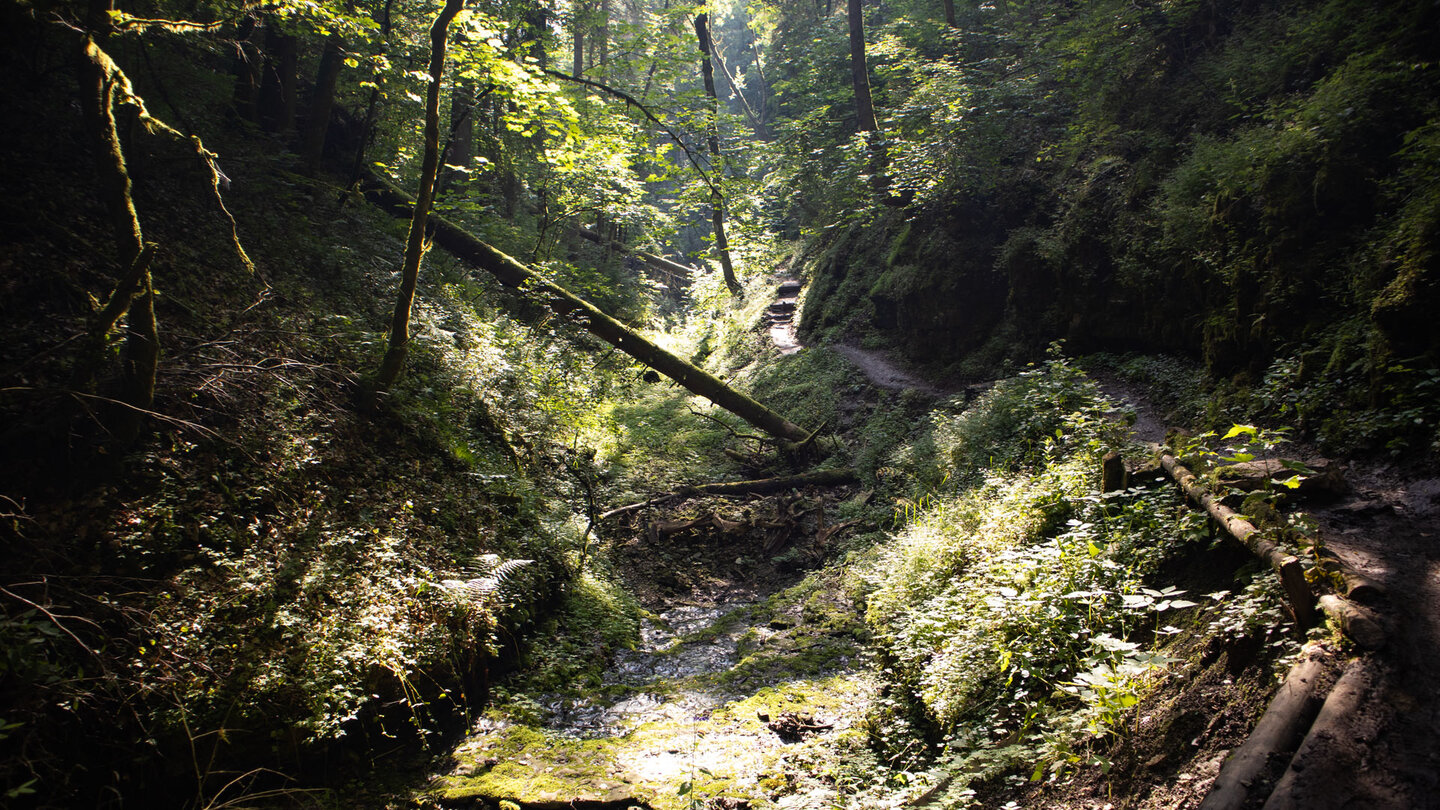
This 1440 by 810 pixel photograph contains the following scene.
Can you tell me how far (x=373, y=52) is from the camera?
12898mm

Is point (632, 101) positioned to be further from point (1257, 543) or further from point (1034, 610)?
point (1257, 543)

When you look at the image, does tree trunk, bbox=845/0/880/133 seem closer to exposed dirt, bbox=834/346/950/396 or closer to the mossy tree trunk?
exposed dirt, bbox=834/346/950/396

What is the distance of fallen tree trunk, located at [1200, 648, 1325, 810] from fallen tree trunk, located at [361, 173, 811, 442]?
36.5ft

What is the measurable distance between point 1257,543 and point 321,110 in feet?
52.5

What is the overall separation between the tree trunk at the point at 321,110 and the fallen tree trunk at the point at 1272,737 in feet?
51.9

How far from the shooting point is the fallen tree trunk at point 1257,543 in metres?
3.46

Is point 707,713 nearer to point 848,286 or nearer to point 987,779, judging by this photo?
point 987,779

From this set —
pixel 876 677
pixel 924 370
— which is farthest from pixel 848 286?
pixel 876 677

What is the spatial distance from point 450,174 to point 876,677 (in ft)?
60.3

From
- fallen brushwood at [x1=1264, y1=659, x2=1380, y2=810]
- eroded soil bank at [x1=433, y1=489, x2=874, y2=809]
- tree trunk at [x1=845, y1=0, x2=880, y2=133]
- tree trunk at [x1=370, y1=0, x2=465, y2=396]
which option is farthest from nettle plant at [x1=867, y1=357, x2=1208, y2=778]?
tree trunk at [x1=845, y1=0, x2=880, y2=133]

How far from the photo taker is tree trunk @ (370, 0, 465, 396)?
790cm

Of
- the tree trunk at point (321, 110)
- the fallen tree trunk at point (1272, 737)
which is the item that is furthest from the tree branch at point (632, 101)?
the fallen tree trunk at point (1272, 737)

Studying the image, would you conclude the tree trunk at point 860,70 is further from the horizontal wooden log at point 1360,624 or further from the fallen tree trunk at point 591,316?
the horizontal wooden log at point 1360,624

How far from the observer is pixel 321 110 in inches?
512
